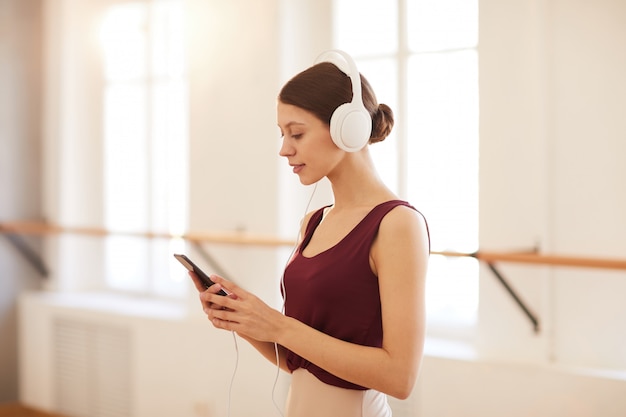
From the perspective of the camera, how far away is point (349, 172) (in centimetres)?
141

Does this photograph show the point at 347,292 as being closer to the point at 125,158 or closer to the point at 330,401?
the point at 330,401

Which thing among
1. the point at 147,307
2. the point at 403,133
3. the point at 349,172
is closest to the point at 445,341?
the point at 403,133

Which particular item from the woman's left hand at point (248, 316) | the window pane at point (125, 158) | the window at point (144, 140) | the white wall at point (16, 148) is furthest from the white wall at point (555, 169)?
the white wall at point (16, 148)

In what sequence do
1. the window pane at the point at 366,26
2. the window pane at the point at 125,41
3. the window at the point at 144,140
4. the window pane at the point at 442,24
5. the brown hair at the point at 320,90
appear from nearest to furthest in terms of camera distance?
the brown hair at the point at 320,90 → the window pane at the point at 442,24 → the window pane at the point at 366,26 → the window at the point at 144,140 → the window pane at the point at 125,41

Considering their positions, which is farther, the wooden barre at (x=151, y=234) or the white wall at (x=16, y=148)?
the white wall at (x=16, y=148)

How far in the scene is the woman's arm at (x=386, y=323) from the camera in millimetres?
1231

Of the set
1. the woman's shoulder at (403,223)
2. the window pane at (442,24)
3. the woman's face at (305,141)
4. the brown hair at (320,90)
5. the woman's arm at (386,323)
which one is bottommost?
the woman's arm at (386,323)

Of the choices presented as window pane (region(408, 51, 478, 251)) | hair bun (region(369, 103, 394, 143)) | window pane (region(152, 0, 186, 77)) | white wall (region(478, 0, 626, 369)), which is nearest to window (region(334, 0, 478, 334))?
window pane (region(408, 51, 478, 251))

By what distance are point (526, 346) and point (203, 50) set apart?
79.3 inches

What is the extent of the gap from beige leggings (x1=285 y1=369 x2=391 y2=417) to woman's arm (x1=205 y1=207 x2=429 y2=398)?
11cm

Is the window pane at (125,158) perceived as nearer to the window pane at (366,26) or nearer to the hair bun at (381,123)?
the window pane at (366,26)

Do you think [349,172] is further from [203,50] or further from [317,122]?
[203,50]

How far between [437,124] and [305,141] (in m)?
1.97

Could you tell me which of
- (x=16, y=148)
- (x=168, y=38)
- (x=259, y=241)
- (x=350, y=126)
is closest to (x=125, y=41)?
(x=168, y=38)
